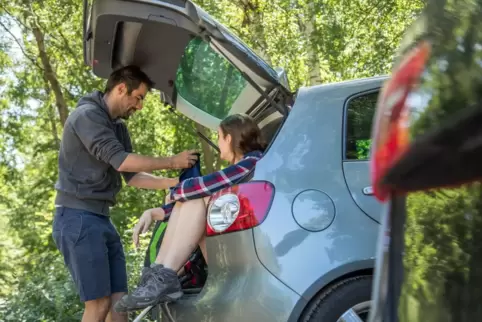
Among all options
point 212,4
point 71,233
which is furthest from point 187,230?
point 212,4

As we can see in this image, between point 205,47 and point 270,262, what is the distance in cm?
157

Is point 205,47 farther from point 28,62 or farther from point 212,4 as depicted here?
point 28,62

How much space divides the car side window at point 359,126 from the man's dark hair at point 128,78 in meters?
1.70

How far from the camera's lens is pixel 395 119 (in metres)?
1.66

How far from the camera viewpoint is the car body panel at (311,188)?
11.3 ft

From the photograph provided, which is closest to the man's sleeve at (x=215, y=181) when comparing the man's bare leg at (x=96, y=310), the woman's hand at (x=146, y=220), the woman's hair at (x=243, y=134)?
the woman's hair at (x=243, y=134)

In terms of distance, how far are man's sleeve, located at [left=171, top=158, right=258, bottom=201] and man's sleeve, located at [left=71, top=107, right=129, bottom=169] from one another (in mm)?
793

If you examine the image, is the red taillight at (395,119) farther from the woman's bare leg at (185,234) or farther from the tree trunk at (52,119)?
the tree trunk at (52,119)

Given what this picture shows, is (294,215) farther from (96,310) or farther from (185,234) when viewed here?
(96,310)

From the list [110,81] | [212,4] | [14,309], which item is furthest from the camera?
[212,4]

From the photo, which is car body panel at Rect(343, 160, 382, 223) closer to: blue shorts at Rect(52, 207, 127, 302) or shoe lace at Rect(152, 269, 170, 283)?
shoe lace at Rect(152, 269, 170, 283)

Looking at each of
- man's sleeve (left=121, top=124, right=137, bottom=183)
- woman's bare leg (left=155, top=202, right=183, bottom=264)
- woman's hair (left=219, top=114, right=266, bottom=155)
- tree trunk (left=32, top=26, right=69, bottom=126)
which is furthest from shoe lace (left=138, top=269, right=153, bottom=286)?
tree trunk (left=32, top=26, right=69, bottom=126)

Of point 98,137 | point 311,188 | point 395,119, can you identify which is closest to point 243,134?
point 311,188

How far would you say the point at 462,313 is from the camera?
5.62 ft
